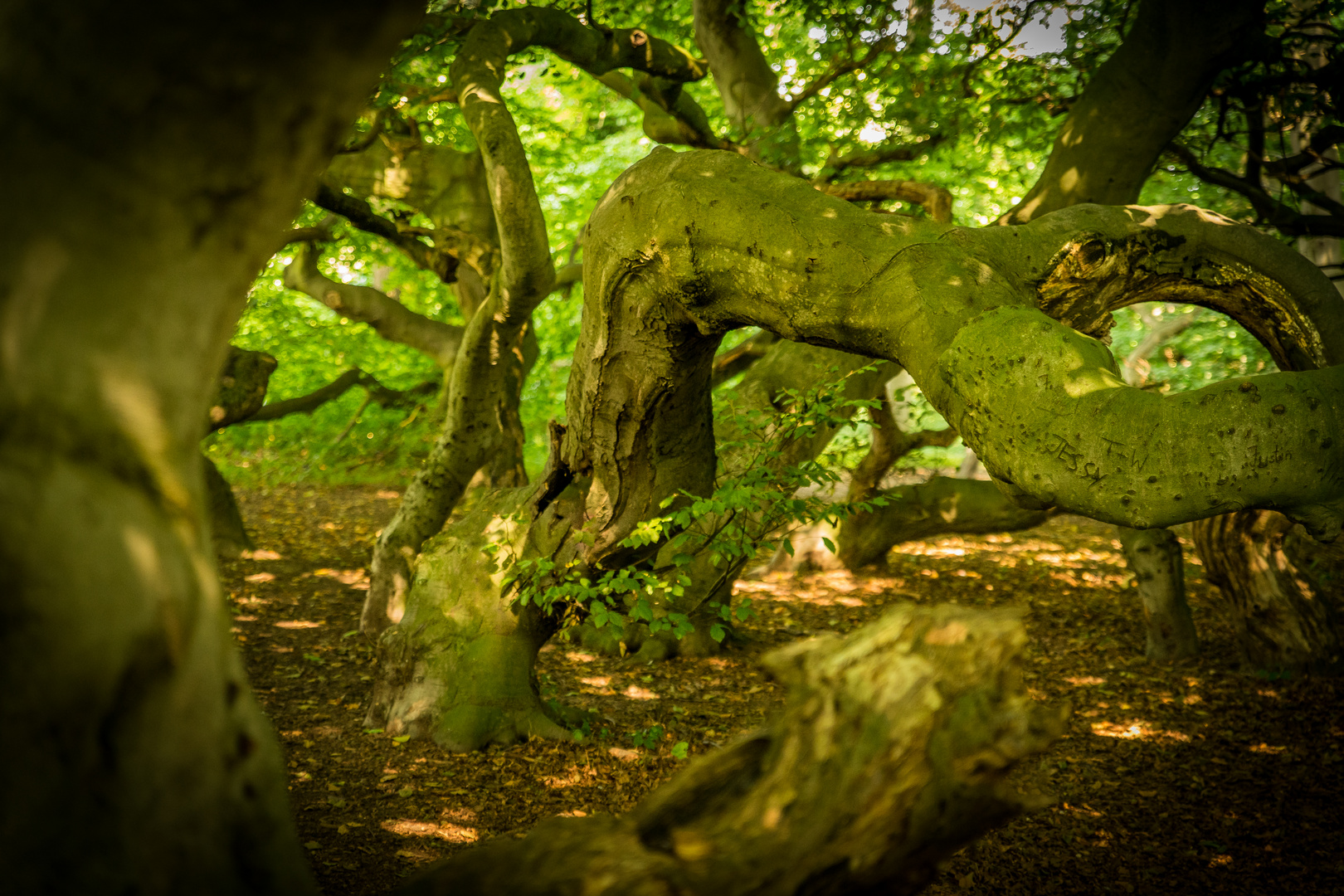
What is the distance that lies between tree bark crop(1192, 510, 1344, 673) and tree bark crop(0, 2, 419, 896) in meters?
7.87

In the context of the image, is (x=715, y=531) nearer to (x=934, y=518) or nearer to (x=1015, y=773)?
(x=1015, y=773)

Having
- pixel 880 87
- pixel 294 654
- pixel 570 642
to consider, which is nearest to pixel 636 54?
pixel 880 87

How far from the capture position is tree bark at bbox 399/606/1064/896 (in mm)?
1774

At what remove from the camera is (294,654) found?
25.0 feet

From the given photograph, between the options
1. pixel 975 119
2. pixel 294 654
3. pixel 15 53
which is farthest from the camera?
pixel 975 119

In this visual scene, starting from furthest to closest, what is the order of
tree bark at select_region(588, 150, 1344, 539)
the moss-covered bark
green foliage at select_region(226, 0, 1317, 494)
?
green foliage at select_region(226, 0, 1317, 494)
the moss-covered bark
tree bark at select_region(588, 150, 1344, 539)

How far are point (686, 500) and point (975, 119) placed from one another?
23.1 ft

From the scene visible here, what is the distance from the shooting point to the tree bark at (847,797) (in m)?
1.77

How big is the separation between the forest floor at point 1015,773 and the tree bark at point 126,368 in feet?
9.45

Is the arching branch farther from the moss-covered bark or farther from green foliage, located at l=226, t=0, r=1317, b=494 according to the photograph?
the moss-covered bark

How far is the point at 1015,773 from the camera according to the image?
5652 mm

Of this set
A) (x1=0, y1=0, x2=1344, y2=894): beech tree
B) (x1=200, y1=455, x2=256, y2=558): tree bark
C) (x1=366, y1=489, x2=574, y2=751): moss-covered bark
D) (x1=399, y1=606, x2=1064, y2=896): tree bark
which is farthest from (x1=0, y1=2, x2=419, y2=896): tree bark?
(x1=200, y1=455, x2=256, y2=558): tree bark

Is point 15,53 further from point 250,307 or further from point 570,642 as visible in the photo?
point 250,307

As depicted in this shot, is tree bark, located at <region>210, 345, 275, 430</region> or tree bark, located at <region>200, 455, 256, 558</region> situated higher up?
tree bark, located at <region>210, 345, 275, 430</region>
